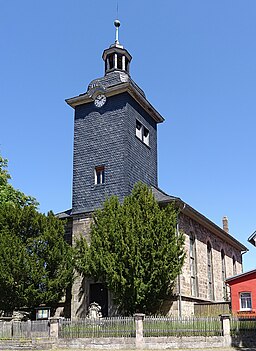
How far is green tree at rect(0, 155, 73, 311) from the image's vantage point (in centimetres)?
2278

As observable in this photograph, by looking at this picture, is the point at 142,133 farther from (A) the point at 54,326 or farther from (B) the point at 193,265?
(A) the point at 54,326

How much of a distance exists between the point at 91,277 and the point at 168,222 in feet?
17.1

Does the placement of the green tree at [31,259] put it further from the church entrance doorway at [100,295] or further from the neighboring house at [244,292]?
the neighboring house at [244,292]

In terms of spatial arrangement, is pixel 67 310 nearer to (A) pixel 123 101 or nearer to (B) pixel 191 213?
(B) pixel 191 213

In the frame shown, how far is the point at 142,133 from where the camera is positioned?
30.0 meters

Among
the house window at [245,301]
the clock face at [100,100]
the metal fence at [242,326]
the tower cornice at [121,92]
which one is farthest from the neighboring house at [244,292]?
the clock face at [100,100]

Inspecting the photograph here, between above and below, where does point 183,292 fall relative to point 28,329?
above

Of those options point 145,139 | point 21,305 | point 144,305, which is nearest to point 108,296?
point 144,305

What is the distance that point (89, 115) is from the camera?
2952 cm

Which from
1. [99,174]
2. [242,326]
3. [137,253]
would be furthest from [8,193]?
[242,326]

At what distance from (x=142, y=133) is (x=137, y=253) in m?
10.4

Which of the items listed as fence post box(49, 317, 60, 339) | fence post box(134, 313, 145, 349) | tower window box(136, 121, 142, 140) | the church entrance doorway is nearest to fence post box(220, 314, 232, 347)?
fence post box(134, 313, 145, 349)

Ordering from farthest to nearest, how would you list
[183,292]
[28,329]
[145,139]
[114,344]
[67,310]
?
[145,139], [67,310], [183,292], [28,329], [114,344]

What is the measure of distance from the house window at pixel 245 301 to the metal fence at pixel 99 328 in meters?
9.09
